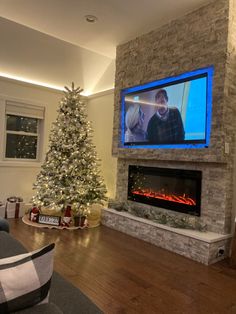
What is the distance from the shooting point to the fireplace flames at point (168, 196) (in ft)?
12.1

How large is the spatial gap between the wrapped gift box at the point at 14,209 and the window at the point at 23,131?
1034 millimetres

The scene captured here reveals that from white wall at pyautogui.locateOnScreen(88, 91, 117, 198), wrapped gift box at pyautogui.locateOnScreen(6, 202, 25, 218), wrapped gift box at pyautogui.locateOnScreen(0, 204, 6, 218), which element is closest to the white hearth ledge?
white wall at pyautogui.locateOnScreen(88, 91, 117, 198)

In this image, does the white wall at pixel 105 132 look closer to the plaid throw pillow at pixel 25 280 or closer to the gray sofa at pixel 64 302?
the gray sofa at pixel 64 302

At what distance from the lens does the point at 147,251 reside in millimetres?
3449

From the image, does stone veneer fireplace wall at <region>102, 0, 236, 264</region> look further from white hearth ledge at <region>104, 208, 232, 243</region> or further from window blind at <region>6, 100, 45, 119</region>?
window blind at <region>6, 100, 45, 119</region>

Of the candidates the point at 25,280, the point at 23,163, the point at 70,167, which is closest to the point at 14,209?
the point at 23,163

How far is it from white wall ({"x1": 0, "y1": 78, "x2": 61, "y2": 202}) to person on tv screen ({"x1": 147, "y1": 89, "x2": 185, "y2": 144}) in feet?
8.12

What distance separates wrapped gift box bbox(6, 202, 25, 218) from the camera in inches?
186

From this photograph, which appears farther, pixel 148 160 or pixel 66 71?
pixel 66 71

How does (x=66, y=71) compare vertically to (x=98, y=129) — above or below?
above

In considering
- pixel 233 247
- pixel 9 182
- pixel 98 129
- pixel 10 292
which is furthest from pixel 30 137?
pixel 10 292

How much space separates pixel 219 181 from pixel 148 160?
1293 millimetres

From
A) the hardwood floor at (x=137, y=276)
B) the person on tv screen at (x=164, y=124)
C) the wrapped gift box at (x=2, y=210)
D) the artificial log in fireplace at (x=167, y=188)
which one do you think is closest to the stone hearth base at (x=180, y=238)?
the hardwood floor at (x=137, y=276)

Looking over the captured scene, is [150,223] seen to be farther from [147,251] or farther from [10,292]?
[10,292]
